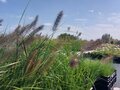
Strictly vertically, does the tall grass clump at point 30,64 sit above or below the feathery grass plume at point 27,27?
below

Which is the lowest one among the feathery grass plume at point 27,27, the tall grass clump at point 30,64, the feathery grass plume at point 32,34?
the tall grass clump at point 30,64

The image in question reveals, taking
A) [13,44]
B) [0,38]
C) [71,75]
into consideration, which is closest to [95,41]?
[71,75]

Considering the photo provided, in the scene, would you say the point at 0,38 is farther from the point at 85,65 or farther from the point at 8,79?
the point at 85,65

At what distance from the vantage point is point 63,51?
3.52 m

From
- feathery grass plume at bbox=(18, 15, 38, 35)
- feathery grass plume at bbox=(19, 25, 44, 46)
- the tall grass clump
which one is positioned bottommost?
the tall grass clump

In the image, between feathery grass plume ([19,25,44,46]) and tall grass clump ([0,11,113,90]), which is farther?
feathery grass plume ([19,25,44,46])

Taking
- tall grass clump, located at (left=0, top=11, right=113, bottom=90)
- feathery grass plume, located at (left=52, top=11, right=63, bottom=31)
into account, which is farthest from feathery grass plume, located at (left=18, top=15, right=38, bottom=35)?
feathery grass plume, located at (left=52, top=11, right=63, bottom=31)

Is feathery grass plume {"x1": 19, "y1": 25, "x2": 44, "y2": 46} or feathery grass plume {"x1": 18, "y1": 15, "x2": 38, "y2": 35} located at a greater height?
feathery grass plume {"x1": 18, "y1": 15, "x2": 38, "y2": 35}

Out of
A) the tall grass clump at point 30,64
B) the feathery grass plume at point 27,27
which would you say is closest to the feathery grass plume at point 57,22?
the tall grass clump at point 30,64

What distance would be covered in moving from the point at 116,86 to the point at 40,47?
307cm

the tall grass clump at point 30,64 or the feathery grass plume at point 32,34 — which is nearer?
the tall grass clump at point 30,64

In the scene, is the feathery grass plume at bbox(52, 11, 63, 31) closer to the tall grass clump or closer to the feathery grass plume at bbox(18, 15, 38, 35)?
the tall grass clump

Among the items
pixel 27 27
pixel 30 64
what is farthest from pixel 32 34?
pixel 30 64

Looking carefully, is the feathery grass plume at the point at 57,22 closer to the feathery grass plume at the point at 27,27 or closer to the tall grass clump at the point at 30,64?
the tall grass clump at the point at 30,64
